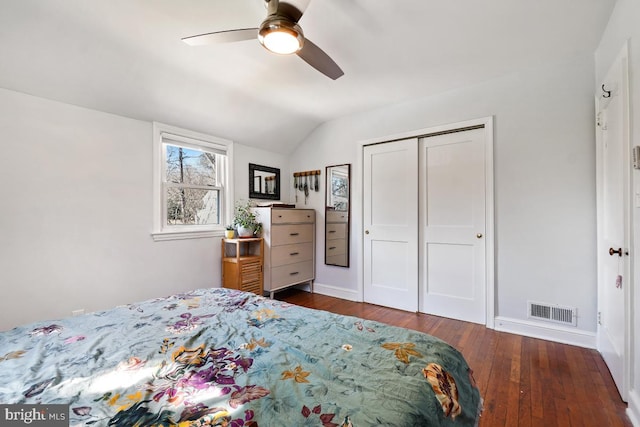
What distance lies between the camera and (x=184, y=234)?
3.10 metres

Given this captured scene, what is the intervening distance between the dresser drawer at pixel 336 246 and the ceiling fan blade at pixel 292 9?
280 centimetres

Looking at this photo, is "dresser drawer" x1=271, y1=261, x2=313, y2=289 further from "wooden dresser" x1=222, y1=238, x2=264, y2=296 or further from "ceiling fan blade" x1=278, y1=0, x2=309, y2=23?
"ceiling fan blade" x1=278, y1=0, x2=309, y2=23

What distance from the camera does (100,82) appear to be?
229 centimetres

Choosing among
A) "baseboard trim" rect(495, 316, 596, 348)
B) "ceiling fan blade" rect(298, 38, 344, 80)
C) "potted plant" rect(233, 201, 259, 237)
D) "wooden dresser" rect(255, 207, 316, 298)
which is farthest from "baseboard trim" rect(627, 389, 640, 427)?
"potted plant" rect(233, 201, 259, 237)

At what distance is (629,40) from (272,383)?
2.58 metres

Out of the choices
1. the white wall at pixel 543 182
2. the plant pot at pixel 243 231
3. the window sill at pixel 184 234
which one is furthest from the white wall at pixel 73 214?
the white wall at pixel 543 182

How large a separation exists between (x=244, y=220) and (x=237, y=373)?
2669 millimetres

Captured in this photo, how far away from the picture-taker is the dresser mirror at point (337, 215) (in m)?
3.80

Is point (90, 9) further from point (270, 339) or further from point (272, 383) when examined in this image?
point (272, 383)

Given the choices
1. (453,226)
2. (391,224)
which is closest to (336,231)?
(391,224)

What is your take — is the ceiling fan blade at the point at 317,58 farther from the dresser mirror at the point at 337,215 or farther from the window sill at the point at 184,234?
the window sill at the point at 184,234

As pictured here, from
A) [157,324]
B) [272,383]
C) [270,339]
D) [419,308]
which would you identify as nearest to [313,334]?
[270,339]

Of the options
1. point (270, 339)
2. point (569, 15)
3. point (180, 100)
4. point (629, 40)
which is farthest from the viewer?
point (180, 100)

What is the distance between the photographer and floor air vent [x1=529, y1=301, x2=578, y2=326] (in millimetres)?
2393
